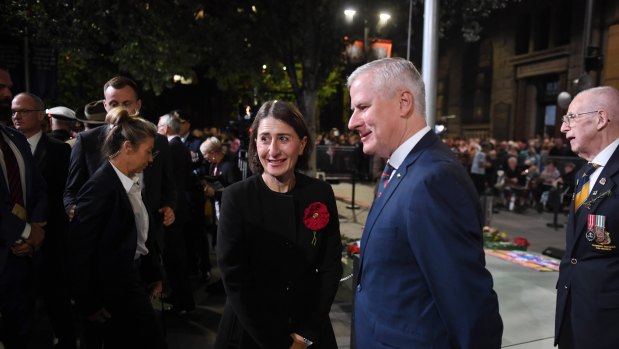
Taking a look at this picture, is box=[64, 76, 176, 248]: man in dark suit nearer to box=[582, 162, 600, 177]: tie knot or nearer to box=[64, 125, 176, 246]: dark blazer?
box=[64, 125, 176, 246]: dark blazer

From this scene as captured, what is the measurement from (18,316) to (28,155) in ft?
3.74

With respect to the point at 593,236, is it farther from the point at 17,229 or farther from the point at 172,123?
the point at 172,123

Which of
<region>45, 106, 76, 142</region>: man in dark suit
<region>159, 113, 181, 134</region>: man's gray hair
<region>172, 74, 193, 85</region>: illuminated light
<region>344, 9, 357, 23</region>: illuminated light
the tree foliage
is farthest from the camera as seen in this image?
<region>172, 74, 193, 85</region>: illuminated light

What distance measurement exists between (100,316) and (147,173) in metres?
1.65

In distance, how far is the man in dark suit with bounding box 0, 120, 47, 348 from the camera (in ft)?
9.43

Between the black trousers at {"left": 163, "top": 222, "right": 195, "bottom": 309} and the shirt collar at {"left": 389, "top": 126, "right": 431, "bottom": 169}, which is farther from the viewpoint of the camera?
the black trousers at {"left": 163, "top": 222, "right": 195, "bottom": 309}

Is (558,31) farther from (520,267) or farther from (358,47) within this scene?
(520,267)

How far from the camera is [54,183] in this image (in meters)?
4.02

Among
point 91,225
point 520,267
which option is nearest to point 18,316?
point 91,225

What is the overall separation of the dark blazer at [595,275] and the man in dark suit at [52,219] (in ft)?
12.0

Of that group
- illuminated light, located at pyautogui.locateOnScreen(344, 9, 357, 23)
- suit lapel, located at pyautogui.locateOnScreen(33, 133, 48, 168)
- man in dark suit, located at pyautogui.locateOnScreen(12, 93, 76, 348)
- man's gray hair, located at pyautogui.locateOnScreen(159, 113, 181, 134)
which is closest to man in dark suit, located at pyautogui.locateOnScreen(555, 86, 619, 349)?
man in dark suit, located at pyautogui.locateOnScreen(12, 93, 76, 348)

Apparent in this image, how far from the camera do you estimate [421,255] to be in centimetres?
155

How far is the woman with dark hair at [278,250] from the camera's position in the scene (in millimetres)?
2213

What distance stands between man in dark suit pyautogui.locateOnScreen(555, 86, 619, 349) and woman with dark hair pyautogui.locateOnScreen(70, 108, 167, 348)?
2.54 metres
